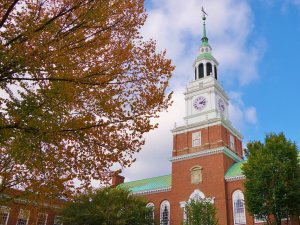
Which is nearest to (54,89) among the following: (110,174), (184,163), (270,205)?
(110,174)

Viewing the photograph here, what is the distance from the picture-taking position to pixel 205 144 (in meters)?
38.7

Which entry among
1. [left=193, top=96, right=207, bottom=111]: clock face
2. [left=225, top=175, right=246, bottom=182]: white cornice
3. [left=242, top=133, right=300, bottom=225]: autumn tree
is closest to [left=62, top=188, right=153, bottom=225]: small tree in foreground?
[left=225, top=175, right=246, bottom=182]: white cornice

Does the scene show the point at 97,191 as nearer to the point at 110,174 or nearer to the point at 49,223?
the point at 49,223

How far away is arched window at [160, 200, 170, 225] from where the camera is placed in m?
39.3

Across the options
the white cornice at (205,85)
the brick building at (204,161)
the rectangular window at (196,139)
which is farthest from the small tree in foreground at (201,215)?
the white cornice at (205,85)

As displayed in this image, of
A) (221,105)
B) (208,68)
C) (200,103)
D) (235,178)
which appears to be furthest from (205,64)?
(235,178)

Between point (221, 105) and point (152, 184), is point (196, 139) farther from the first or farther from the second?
point (152, 184)

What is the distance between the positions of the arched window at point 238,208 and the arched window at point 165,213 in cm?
876

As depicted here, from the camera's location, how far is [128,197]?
3538cm

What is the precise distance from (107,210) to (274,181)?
1648cm

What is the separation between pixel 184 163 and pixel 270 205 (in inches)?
572

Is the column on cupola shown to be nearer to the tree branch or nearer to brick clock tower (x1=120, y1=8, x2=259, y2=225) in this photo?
brick clock tower (x1=120, y1=8, x2=259, y2=225)

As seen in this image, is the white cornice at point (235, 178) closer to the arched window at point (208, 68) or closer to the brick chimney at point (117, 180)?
the arched window at point (208, 68)

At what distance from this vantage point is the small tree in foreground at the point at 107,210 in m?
33.0
